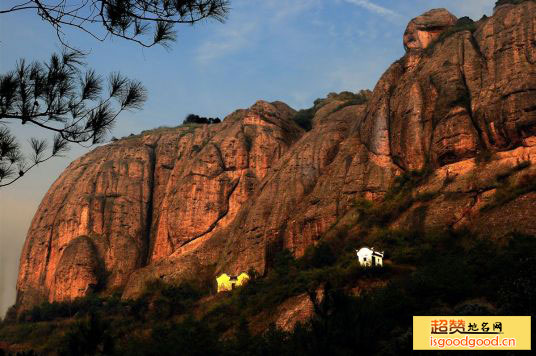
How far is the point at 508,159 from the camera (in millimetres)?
35125

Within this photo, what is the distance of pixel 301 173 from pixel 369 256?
15265 millimetres

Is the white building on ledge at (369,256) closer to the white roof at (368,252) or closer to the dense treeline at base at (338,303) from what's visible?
the white roof at (368,252)

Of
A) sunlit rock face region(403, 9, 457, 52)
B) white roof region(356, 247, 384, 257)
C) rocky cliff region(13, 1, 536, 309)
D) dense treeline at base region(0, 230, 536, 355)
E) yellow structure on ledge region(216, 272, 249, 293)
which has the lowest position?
dense treeline at base region(0, 230, 536, 355)

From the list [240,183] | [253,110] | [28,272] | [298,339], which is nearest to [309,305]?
[298,339]

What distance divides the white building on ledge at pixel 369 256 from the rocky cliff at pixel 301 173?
12.5ft

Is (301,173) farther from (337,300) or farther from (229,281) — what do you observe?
(337,300)

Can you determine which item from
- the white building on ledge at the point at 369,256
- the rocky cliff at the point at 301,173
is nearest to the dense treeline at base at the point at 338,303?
the white building on ledge at the point at 369,256

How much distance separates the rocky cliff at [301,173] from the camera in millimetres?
35938

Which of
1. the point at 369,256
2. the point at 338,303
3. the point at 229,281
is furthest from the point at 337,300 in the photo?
the point at 229,281

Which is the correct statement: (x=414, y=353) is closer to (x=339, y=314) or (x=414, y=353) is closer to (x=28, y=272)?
(x=339, y=314)

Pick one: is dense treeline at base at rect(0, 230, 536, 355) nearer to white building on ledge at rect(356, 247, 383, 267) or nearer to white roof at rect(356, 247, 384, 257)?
white building on ledge at rect(356, 247, 383, 267)

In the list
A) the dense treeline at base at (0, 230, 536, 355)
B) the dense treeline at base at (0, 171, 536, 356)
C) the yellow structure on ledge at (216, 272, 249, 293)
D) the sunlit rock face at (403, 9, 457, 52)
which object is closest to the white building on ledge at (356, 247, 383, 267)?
the dense treeline at base at (0, 171, 536, 356)

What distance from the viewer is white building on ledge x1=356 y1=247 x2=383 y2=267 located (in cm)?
3322

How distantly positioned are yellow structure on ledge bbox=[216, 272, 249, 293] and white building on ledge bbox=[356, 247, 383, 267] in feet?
34.7
